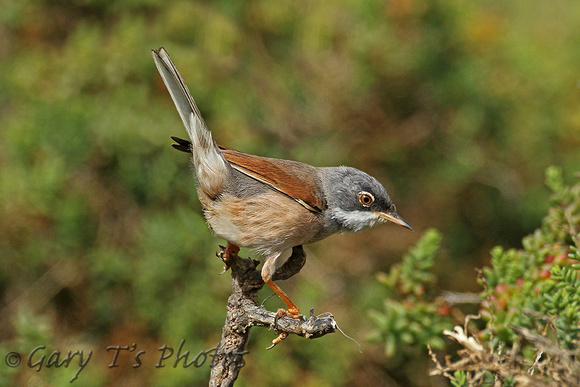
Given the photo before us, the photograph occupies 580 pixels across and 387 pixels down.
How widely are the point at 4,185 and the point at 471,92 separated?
17.7 feet

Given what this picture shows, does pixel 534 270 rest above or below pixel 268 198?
below

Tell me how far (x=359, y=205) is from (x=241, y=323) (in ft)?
4.29

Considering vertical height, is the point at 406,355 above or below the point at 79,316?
below

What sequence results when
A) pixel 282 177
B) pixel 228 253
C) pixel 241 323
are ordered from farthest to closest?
1. pixel 282 177
2. pixel 228 253
3. pixel 241 323

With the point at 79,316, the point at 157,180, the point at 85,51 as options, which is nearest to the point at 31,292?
the point at 79,316

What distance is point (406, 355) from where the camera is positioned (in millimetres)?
5895

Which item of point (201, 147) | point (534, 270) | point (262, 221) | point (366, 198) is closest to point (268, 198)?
point (262, 221)

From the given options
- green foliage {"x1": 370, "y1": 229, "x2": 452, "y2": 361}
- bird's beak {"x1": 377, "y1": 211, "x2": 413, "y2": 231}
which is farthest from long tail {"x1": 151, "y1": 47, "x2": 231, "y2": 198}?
green foliage {"x1": 370, "y1": 229, "x2": 452, "y2": 361}

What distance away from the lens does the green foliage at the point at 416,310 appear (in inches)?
160

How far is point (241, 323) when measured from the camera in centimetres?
293

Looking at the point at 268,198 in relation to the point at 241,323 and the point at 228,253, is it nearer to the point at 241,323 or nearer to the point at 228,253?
the point at 228,253

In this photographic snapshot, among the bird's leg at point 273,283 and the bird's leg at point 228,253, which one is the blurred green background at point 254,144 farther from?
the bird's leg at point 273,283

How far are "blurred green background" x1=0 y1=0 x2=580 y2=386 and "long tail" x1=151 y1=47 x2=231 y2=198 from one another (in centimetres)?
203

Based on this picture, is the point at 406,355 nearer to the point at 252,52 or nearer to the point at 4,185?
the point at 252,52
